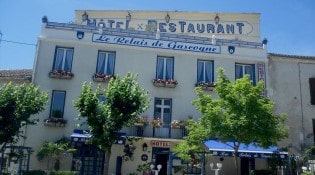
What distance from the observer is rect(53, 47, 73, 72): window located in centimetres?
2491

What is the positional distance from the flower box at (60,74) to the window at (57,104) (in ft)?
3.63

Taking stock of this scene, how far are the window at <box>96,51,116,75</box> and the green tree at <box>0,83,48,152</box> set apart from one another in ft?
18.4

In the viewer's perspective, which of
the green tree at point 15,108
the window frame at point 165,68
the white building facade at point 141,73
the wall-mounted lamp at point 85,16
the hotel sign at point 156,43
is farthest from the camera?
the wall-mounted lamp at point 85,16

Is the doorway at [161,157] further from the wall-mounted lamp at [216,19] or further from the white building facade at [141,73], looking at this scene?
the wall-mounted lamp at [216,19]

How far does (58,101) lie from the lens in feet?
79.7

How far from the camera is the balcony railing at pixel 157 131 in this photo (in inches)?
942

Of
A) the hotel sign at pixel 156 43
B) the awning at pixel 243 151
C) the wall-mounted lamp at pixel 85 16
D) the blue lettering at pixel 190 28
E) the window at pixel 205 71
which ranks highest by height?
the wall-mounted lamp at pixel 85 16

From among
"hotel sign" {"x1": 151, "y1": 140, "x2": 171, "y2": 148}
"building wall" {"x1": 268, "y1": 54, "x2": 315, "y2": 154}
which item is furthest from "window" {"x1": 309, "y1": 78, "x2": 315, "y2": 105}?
"hotel sign" {"x1": 151, "y1": 140, "x2": 171, "y2": 148}

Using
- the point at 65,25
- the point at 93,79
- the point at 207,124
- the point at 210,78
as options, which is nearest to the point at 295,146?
the point at 210,78

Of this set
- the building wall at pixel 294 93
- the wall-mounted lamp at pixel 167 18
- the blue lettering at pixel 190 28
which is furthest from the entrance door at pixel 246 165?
the wall-mounted lamp at pixel 167 18

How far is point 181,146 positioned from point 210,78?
23.9ft

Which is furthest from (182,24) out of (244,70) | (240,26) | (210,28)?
(244,70)

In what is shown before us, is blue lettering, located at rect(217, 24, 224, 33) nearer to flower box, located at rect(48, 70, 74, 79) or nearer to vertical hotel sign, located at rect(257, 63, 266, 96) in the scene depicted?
vertical hotel sign, located at rect(257, 63, 266, 96)

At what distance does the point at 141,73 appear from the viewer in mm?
25531
